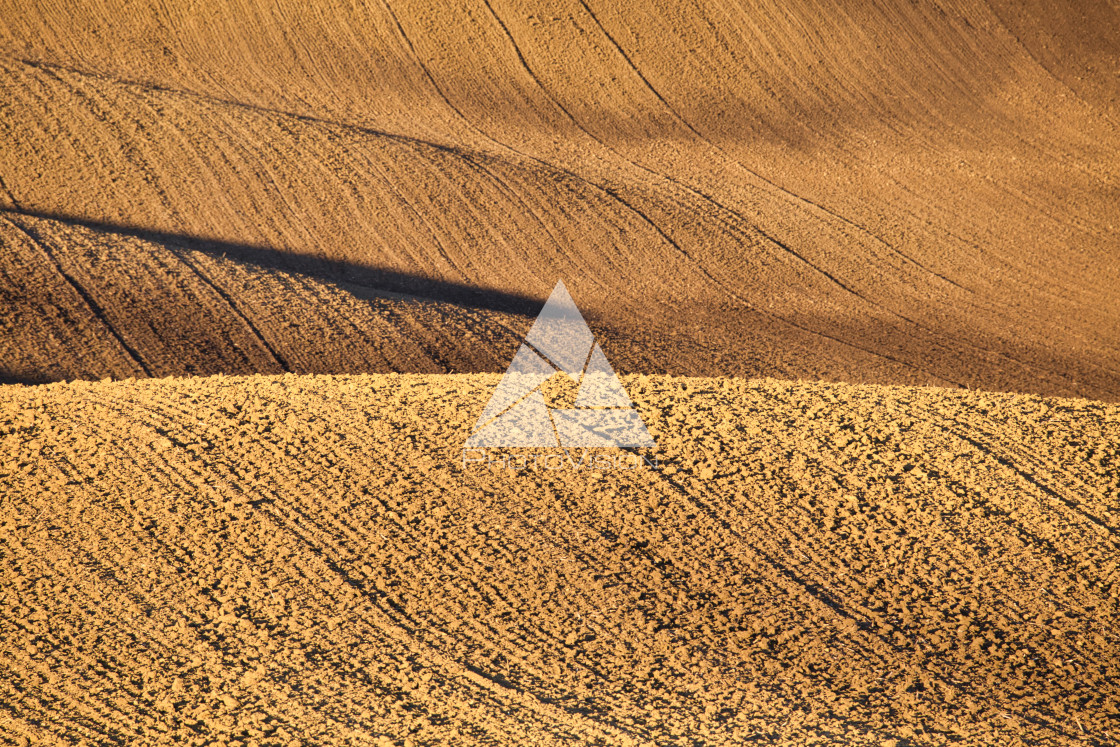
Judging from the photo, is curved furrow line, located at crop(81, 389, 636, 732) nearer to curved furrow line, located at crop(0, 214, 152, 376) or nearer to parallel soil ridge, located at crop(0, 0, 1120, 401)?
curved furrow line, located at crop(0, 214, 152, 376)

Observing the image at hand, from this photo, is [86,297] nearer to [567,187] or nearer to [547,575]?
[547,575]

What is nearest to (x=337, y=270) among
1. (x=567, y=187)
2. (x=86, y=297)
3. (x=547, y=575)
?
(x=86, y=297)

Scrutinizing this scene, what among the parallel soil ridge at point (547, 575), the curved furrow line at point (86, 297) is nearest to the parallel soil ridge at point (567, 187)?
the curved furrow line at point (86, 297)

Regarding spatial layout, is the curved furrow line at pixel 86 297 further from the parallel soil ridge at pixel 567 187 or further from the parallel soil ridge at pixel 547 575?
the parallel soil ridge at pixel 547 575

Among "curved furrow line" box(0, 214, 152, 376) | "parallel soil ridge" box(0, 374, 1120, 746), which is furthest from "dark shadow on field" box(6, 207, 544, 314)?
"parallel soil ridge" box(0, 374, 1120, 746)

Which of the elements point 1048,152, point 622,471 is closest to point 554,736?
point 622,471
